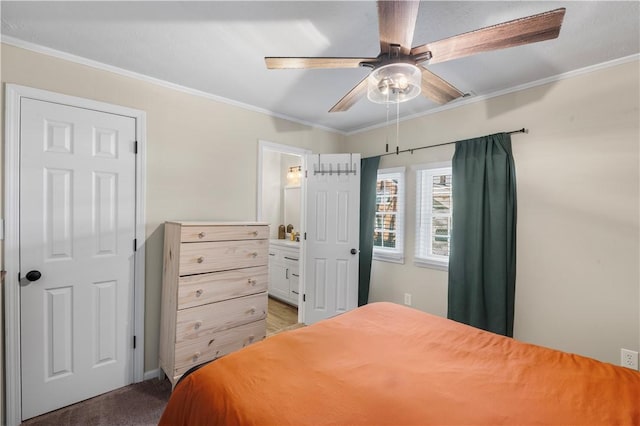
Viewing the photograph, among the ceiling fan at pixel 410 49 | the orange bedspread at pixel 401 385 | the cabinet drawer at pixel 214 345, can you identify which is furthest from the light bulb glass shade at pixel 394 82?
the cabinet drawer at pixel 214 345

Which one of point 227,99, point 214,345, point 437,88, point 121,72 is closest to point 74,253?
point 214,345

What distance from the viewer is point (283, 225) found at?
498cm

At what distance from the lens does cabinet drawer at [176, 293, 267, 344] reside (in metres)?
2.20

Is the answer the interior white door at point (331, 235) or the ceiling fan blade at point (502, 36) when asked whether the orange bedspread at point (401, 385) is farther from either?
the interior white door at point (331, 235)

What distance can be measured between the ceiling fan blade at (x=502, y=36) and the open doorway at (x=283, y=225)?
2194 millimetres

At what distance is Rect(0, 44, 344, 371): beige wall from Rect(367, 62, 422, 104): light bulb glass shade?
181 cm

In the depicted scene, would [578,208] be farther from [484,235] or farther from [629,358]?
[629,358]

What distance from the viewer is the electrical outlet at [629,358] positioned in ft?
6.59

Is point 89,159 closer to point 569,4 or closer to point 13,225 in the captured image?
point 13,225

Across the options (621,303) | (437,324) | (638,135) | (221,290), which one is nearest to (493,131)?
(638,135)

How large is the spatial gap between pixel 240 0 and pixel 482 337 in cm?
227

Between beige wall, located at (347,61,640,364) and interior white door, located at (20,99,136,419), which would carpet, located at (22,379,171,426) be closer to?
interior white door, located at (20,99,136,419)

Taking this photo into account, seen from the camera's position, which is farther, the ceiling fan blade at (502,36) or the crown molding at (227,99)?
the crown molding at (227,99)

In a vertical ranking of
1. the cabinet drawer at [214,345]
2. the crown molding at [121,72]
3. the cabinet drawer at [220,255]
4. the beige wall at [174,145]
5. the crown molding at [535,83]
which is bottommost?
the cabinet drawer at [214,345]
